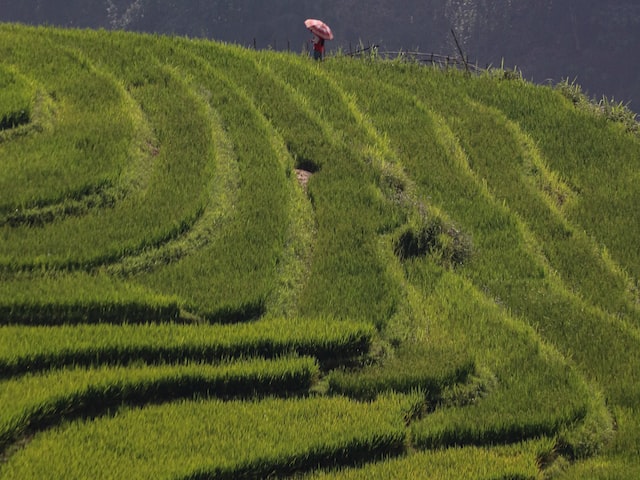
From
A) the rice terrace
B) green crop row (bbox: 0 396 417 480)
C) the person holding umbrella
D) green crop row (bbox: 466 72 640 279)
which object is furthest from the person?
green crop row (bbox: 0 396 417 480)

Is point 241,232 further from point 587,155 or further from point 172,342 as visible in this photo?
point 587,155

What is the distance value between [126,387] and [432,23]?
120 m

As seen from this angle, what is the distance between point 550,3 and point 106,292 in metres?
122

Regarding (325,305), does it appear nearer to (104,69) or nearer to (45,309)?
(45,309)

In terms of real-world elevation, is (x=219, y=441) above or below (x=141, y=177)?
below

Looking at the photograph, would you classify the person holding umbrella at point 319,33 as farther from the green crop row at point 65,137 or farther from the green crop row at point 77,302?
the green crop row at point 77,302

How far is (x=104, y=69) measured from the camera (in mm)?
21469

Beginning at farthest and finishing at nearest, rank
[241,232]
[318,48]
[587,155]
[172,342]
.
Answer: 1. [318,48]
2. [587,155]
3. [241,232]
4. [172,342]

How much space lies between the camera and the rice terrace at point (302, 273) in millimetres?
11445

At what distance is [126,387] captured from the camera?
11766 millimetres

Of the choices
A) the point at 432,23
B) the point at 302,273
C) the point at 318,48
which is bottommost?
the point at 302,273

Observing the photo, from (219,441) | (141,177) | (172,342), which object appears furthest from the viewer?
(141,177)

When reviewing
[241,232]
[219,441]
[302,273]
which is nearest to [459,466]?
[219,441]

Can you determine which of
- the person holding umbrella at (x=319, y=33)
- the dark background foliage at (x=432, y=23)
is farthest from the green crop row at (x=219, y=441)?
the dark background foliage at (x=432, y=23)
